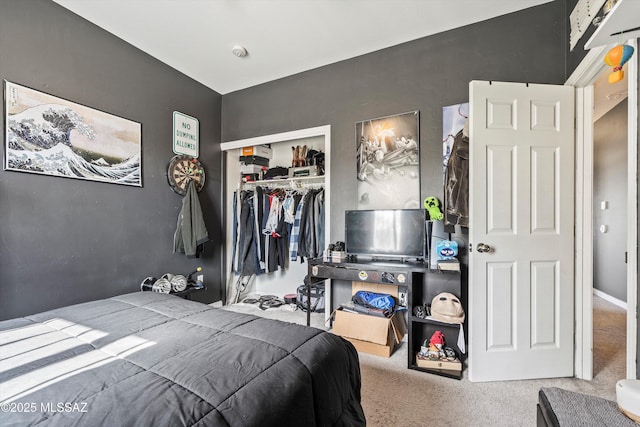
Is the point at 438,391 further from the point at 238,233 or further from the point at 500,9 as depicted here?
the point at 500,9

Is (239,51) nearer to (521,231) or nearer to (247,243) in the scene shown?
(247,243)

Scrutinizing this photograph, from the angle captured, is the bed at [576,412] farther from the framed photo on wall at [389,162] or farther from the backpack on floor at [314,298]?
the backpack on floor at [314,298]

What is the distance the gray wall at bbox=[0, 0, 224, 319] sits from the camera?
1.93 m

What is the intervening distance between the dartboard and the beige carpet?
99.7 inches

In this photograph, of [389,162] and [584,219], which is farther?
[389,162]

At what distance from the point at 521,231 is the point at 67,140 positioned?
3508 mm

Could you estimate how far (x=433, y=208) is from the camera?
2.41 m

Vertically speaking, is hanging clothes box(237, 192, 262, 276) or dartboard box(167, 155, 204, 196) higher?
dartboard box(167, 155, 204, 196)

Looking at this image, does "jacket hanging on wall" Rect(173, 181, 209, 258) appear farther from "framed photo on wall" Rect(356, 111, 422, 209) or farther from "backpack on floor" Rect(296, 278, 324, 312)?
"framed photo on wall" Rect(356, 111, 422, 209)

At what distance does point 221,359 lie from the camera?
1.00 m

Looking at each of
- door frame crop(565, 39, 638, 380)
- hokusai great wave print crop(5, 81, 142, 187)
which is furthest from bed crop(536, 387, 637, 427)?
hokusai great wave print crop(5, 81, 142, 187)

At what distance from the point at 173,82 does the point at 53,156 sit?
1.46 m

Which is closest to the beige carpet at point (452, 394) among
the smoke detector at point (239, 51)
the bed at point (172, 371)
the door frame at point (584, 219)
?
the door frame at point (584, 219)

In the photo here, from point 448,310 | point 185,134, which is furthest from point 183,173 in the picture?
point 448,310
